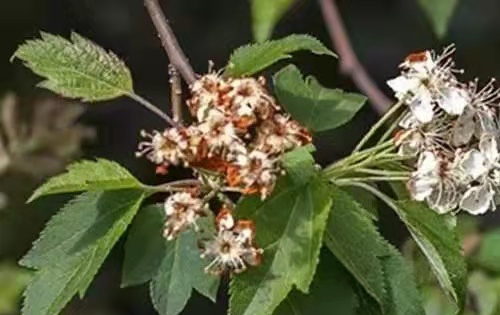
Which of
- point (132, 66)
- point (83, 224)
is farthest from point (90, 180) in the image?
point (132, 66)

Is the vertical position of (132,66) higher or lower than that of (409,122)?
higher

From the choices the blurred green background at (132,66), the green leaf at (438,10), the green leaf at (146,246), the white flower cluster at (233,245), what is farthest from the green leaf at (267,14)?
the white flower cluster at (233,245)

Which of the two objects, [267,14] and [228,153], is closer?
[228,153]

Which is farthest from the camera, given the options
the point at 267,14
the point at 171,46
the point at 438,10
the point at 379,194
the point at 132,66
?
the point at 132,66

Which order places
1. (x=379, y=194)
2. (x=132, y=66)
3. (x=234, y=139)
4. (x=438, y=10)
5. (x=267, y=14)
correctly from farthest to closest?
(x=132, y=66) → (x=438, y=10) → (x=267, y=14) → (x=379, y=194) → (x=234, y=139)

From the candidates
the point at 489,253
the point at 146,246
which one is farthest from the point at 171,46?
the point at 489,253

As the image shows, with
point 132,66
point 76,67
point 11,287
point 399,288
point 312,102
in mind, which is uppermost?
point 132,66

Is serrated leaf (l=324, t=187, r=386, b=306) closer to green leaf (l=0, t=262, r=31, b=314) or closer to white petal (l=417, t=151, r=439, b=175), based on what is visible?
white petal (l=417, t=151, r=439, b=175)

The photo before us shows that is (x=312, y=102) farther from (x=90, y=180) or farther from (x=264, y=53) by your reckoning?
(x=90, y=180)
